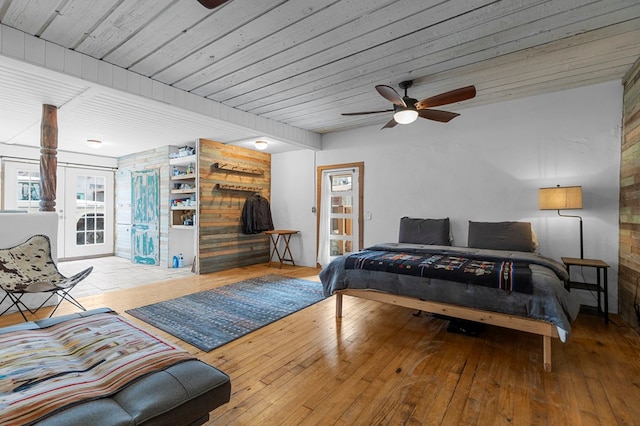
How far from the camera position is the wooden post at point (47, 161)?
351 centimetres

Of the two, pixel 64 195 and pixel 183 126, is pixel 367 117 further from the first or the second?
pixel 64 195

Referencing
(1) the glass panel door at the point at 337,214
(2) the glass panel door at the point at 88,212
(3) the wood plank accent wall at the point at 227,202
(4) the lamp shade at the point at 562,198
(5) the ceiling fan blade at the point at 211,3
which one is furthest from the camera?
(2) the glass panel door at the point at 88,212

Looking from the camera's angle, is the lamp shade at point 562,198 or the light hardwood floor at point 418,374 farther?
the lamp shade at point 562,198

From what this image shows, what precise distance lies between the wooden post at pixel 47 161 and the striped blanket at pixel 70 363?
2.59 meters

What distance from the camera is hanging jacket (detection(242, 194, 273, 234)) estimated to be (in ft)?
20.0

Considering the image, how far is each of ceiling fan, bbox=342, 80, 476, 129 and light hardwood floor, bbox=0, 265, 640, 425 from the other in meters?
2.20

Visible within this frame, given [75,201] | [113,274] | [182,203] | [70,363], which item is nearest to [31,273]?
[113,274]

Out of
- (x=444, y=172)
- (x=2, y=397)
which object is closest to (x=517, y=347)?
(x=444, y=172)

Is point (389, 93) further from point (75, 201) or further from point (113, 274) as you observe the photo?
point (75, 201)

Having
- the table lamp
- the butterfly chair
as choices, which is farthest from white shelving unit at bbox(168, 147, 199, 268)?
the table lamp

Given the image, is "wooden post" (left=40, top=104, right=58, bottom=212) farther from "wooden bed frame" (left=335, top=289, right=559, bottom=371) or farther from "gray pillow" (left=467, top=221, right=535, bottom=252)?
"gray pillow" (left=467, top=221, right=535, bottom=252)

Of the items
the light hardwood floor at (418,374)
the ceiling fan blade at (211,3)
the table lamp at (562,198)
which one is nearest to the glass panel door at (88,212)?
the light hardwood floor at (418,374)

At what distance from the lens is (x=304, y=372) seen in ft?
7.27

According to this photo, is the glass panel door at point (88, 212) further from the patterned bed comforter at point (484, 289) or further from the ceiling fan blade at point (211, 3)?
the ceiling fan blade at point (211, 3)
